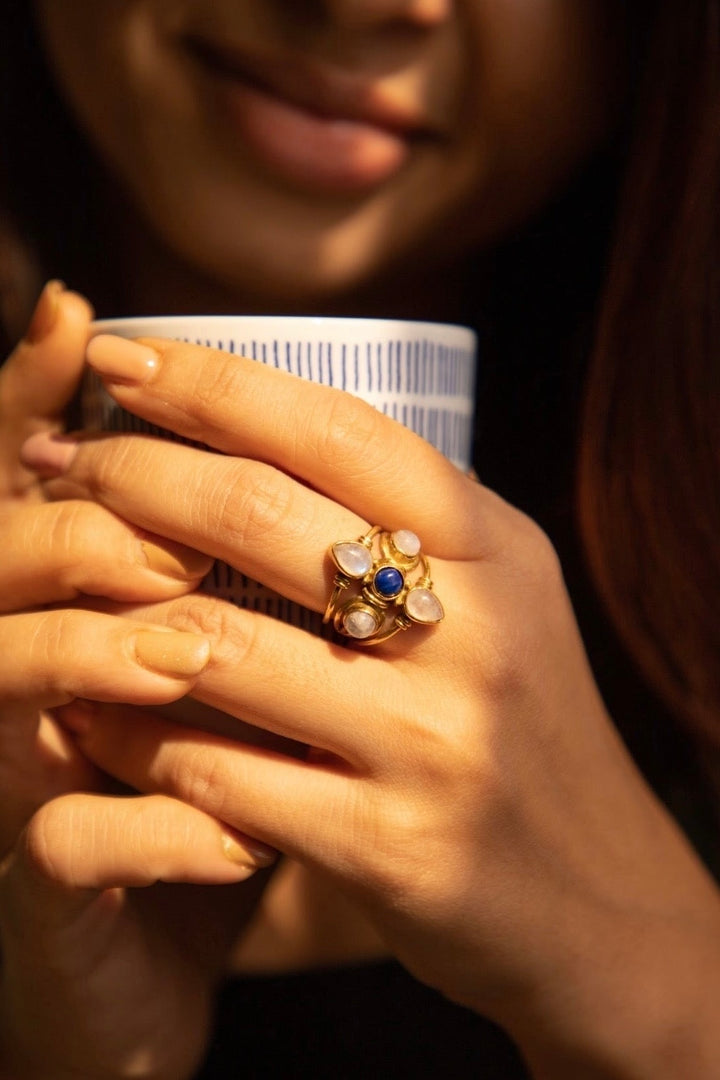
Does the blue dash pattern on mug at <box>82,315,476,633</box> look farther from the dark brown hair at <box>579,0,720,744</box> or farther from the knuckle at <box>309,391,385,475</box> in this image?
the dark brown hair at <box>579,0,720,744</box>

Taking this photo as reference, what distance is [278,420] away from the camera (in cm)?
48

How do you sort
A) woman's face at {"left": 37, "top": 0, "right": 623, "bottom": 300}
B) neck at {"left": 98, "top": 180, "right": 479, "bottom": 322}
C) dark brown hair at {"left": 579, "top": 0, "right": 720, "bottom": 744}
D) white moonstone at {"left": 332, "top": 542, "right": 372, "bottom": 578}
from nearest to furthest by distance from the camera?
white moonstone at {"left": 332, "top": 542, "right": 372, "bottom": 578}
woman's face at {"left": 37, "top": 0, "right": 623, "bottom": 300}
dark brown hair at {"left": 579, "top": 0, "right": 720, "bottom": 744}
neck at {"left": 98, "top": 180, "right": 479, "bottom": 322}

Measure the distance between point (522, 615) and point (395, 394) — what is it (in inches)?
5.8

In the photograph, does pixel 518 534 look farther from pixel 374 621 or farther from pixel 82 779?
pixel 82 779

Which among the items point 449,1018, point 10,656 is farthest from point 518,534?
point 449,1018

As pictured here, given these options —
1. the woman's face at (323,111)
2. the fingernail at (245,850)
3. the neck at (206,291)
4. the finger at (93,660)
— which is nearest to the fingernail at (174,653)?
the finger at (93,660)

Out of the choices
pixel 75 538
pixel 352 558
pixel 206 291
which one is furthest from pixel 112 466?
pixel 206 291

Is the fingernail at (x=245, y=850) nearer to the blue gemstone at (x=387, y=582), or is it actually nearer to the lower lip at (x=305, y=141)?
the blue gemstone at (x=387, y=582)

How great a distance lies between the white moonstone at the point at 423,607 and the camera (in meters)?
0.47

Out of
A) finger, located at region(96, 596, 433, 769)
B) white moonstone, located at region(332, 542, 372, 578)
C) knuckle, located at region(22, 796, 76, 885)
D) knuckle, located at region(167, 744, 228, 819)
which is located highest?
white moonstone, located at region(332, 542, 372, 578)

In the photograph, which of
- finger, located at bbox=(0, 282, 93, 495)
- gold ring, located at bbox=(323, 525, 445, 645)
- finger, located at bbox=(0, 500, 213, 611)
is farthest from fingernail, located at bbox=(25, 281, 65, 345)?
gold ring, located at bbox=(323, 525, 445, 645)

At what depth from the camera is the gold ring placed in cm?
46

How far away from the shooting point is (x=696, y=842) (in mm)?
1063

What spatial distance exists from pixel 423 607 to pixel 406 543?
0.11 feet
